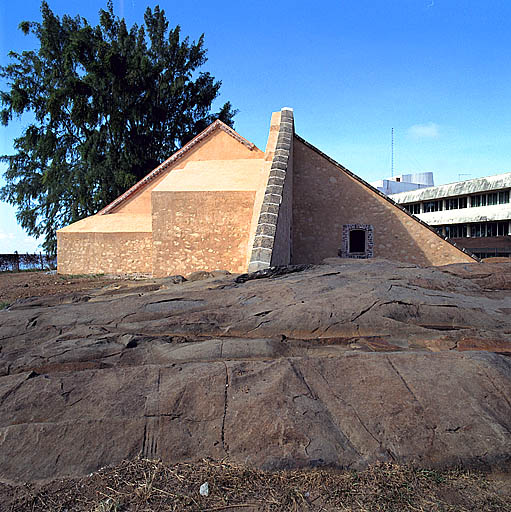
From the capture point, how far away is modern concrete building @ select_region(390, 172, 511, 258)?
77.7 feet

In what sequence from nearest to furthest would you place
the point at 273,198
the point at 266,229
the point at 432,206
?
the point at 266,229 < the point at 273,198 < the point at 432,206

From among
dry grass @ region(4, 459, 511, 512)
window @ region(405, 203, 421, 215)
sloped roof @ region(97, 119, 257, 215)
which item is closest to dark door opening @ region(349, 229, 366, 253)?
sloped roof @ region(97, 119, 257, 215)

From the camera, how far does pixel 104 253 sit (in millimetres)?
15141

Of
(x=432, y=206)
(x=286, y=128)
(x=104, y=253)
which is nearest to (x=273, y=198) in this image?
(x=286, y=128)

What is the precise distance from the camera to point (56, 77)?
22.8 metres

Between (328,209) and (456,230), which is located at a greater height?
(328,209)

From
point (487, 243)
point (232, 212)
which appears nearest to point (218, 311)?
point (232, 212)

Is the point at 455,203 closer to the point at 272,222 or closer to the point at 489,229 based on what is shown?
the point at 489,229

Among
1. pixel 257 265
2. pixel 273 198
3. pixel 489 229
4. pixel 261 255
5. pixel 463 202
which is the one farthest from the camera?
pixel 463 202

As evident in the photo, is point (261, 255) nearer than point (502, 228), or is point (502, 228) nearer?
point (261, 255)

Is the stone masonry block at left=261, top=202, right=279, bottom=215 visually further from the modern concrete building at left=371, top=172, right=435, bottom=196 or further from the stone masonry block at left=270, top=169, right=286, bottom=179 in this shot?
the modern concrete building at left=371, top=172, right=435, bottom=196

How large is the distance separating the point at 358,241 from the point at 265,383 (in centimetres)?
1258

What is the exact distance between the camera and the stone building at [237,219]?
12008 mm

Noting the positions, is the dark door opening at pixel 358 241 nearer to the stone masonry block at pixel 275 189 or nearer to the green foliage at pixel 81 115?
the stone masonry block at pixel 275 189
